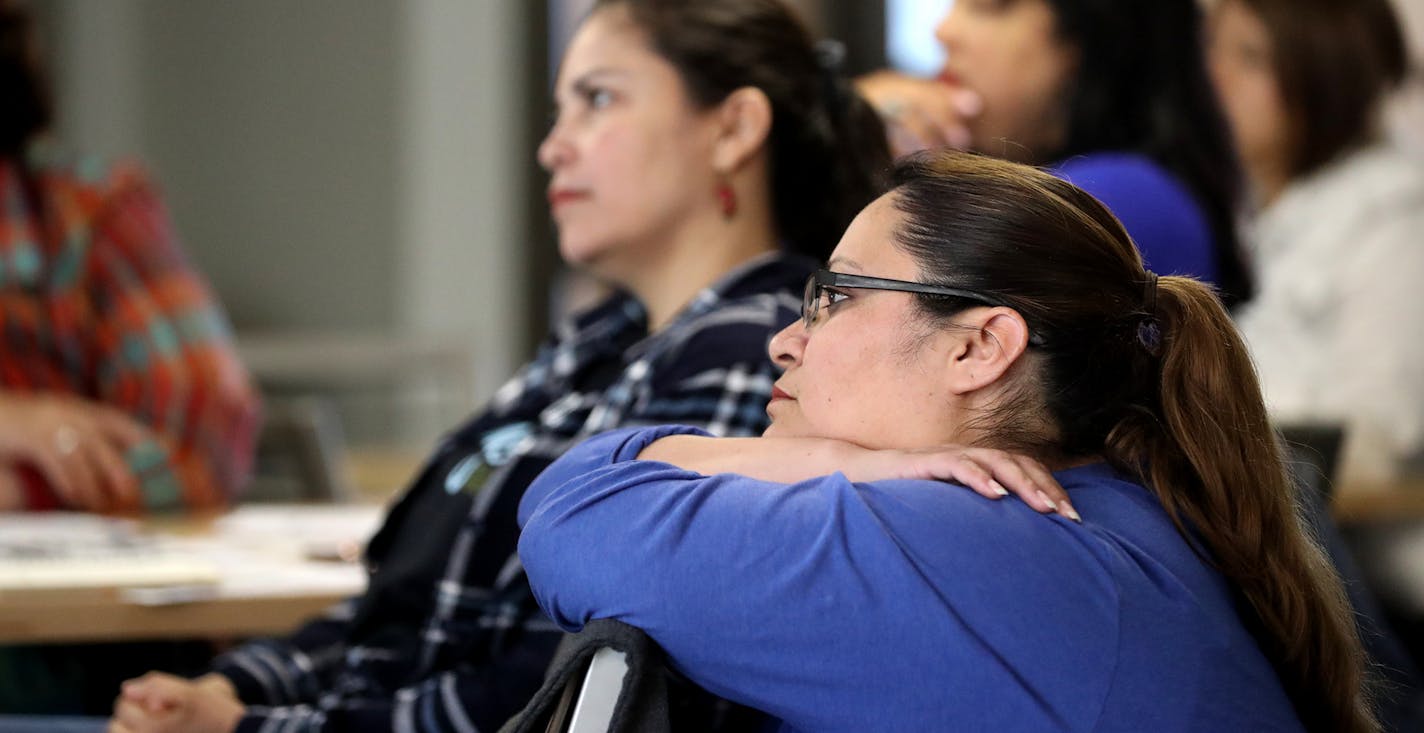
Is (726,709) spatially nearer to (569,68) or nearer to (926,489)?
(926,489)

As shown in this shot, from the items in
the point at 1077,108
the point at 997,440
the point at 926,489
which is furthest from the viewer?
the point at 1077,108

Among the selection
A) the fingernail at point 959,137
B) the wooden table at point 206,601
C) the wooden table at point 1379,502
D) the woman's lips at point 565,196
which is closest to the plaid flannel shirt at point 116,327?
the wooden table at point 206,601

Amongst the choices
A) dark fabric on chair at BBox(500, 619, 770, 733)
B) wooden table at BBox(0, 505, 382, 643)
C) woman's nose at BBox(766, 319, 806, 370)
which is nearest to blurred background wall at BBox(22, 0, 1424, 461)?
wooden table at BBox(0, 505, 382, 643)

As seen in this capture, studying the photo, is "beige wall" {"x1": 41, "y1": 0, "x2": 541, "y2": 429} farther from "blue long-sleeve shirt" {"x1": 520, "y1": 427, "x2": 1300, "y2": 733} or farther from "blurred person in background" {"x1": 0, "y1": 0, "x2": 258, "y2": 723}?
"blue long-sleeve shirt" {"x1": 520, "y1": 427, "x2": 1300, "y2": 733}

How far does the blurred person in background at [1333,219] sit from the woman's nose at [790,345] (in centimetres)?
175

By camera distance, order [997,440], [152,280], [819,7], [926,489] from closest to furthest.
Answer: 1. [926,489]
2. [997,440]
3. [152,280]
4. [819,7]

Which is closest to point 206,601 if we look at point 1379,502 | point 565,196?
point 565,196

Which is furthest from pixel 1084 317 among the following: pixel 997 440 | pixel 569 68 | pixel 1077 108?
pixel 1077 108

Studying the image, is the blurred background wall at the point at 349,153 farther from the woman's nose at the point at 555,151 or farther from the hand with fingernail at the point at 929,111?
the woman's nose at the point at 555,151

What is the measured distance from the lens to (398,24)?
575cm

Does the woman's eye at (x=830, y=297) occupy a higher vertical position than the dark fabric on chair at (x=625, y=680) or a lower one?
higher

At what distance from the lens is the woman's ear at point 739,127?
5.33 feet

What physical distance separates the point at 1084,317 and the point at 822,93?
0.79 m

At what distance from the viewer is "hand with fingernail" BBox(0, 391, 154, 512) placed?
6.72 feet
